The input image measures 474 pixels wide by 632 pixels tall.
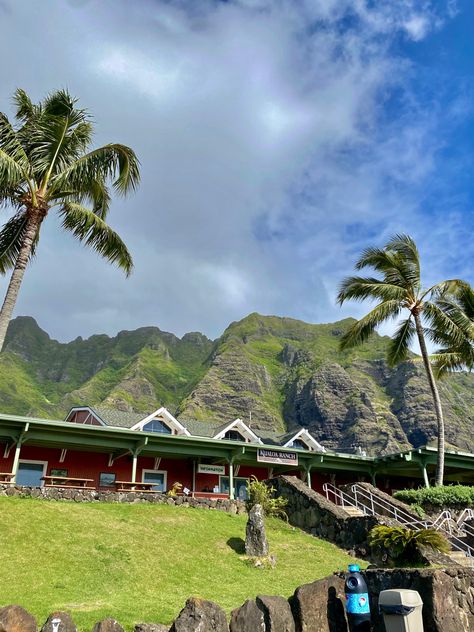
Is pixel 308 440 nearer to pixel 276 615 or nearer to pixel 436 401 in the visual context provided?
pixel 436 401

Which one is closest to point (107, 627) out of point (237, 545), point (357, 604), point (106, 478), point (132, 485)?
point (357, 604)

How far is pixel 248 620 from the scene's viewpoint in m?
5.27

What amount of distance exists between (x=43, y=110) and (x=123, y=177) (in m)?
3.57

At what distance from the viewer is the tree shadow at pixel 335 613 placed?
18.4ft

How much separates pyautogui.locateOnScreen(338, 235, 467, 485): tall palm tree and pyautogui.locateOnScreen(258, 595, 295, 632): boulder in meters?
19.9

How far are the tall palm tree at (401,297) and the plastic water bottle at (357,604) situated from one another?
19.4 m

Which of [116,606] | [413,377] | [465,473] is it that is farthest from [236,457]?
[413,377]

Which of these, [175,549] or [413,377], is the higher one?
[413,377]

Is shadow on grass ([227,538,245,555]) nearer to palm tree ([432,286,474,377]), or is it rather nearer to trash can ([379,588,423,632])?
trash can ([379,588,423,632])

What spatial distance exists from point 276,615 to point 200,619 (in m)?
0.82

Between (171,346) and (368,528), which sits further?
(171,346)

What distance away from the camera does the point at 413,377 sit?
109500 millimetres

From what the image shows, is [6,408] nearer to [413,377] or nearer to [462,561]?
[413,377]

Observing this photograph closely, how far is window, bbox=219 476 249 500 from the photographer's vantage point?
2784 cm
